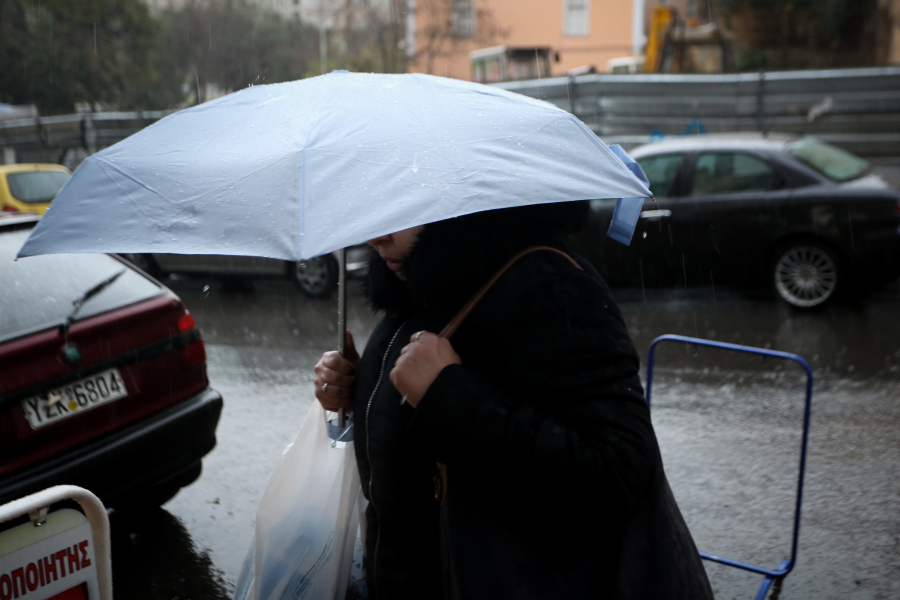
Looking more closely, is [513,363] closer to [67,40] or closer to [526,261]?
[526,261]

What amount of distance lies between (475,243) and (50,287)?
2443 millimetres

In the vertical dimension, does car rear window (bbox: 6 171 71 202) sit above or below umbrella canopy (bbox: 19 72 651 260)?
below

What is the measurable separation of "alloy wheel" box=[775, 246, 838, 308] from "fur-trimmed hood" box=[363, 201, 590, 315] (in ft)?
23.0

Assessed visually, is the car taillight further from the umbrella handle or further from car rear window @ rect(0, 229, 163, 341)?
the umbrella handle

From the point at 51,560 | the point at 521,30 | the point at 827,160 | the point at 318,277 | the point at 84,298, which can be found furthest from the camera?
the point at 521,30

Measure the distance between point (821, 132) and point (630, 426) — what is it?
597 inches

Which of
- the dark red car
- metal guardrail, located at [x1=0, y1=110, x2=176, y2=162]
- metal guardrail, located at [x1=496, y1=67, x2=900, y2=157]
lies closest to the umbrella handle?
the dark red car

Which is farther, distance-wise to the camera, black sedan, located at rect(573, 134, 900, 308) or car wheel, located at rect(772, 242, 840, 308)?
car wheel, located at rect(772, 242, 840, 308)

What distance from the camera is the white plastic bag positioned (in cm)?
226

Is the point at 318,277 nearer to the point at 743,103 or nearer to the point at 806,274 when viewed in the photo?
the point at 806,274

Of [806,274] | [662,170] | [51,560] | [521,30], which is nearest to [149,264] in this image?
[662,170]

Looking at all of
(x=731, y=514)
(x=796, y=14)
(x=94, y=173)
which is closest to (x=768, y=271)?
(x=731, y=514)

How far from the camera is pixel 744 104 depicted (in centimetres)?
1508

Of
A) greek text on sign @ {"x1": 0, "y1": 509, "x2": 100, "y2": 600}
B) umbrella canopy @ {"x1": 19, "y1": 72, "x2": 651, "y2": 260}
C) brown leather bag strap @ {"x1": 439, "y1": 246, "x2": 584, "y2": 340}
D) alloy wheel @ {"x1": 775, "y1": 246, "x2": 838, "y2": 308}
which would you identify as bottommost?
alloy wheel @ {"x1": 775, "y1": 246, "x2": 838, "y2": 308}
